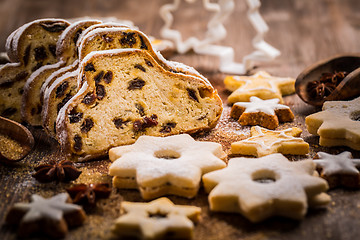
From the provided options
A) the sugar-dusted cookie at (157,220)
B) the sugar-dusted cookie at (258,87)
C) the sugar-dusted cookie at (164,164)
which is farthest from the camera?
the sugar-dusted cookie at (258,87)

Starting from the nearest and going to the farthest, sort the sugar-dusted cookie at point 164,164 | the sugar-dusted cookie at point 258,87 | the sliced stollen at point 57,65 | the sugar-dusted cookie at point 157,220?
1. the sugar-dusted cookie at point 157,220
2. the sugar-dusted cookie at point 164,164
3. the sliced stollen at point 57,65
4. the sugar-dusted cookie at point 258,87

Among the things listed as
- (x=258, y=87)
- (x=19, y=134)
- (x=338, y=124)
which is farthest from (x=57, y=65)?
(x=338, y=124)

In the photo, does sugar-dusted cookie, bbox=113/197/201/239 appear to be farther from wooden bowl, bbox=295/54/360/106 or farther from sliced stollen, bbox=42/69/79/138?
wooden bowl, bbox=295/54/360/106

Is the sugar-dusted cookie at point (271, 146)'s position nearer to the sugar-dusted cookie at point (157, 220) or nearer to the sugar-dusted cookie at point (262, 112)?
the sugar-dusted cookie at point (262, 112)

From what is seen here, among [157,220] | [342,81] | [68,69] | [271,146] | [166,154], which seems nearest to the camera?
[157,220]

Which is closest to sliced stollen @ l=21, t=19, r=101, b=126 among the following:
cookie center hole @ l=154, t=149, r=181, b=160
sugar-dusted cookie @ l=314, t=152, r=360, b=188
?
cookie center hole @ l=154, t=149, r=181, b=160

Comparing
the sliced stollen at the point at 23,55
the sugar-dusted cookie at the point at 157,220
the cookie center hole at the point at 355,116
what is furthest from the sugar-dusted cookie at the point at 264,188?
the sliced stollen at the point at 23,55

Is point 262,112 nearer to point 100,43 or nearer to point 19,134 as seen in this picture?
point 100,43
